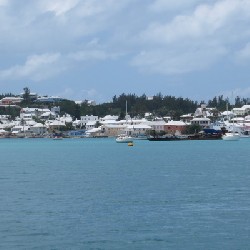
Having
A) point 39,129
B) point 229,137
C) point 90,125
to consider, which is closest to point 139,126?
point 90,125

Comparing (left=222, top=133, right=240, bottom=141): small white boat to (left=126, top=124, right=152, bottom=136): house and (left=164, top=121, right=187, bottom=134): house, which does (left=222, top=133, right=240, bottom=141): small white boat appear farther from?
(left=126, top=124, right=152, bottom=136): house

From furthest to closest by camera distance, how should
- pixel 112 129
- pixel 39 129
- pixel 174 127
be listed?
pixel 39 129
pixel 112 129
pixel 174 127

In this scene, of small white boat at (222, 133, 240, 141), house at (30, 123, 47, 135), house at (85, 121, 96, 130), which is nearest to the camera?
small white boat at (222, 133, 240, 141)

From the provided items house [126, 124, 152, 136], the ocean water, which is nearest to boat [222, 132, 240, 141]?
house [126, 124, 152, 136]

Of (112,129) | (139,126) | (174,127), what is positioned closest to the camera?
(174,127)

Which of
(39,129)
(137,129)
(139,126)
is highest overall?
(139,126)

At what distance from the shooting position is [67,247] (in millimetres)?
22312

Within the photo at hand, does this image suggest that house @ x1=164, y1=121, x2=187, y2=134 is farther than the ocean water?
Yes

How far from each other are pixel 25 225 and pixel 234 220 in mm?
7171

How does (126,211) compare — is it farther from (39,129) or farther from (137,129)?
(39,129)

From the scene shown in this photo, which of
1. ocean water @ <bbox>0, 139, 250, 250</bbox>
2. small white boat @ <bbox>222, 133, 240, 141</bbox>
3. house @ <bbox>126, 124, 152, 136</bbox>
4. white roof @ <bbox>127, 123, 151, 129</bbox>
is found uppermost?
white roof @ <bbox>127, 123, 151, 129</bbox>

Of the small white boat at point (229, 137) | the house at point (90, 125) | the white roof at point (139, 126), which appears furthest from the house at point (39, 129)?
the small white boat at point (229, 137)

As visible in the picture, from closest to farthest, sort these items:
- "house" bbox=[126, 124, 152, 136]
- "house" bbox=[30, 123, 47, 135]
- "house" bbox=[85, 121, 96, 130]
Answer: "house" bbox=[126, 124, 152, 136] < "house" bbox=[30, 123, 47, 135] < "house" bbox=[85, 121, 96, 130]

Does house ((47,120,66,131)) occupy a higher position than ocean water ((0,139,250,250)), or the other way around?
house ((47,120,66,131))
